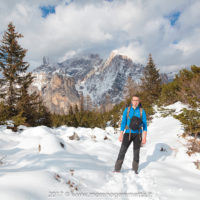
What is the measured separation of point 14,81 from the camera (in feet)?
42.8

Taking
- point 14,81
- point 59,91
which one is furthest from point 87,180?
point 59,91

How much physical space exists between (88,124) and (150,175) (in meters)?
24.7

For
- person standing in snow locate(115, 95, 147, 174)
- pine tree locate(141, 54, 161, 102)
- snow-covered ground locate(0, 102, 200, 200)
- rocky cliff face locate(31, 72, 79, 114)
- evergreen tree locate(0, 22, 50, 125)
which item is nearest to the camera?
snow-covered ground locate(0, 102, 200, 200)

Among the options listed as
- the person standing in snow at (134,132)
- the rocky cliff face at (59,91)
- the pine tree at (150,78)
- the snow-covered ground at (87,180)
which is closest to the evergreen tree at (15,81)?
the snow-covered ground at (87,180)

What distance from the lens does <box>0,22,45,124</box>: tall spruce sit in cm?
1212

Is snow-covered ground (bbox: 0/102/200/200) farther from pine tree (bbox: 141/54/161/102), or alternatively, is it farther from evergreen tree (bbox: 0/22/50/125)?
pine tree (bbox: 141/54/161/102)

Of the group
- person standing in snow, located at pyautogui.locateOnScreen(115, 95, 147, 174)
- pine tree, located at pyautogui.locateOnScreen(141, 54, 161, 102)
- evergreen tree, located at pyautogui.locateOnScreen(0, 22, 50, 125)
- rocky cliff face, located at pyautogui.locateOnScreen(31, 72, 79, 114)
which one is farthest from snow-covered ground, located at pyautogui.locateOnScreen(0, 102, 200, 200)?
rocky cliff face, located at pyautogui.locateOnScreen(31, 72, 79, 114)

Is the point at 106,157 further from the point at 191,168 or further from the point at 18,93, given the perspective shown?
the point at 18,93

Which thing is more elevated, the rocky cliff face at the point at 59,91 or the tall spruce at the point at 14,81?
the rocky cliff face at the point at 59,91

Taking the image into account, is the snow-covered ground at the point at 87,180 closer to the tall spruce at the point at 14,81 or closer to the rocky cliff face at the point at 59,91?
the tall spruce at the point at 14,81

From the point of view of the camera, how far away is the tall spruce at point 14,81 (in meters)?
12.1

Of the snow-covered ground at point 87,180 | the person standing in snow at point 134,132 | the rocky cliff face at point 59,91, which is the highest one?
the rocky cliff face at point 59,91

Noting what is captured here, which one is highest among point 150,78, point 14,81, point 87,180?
point 150,78

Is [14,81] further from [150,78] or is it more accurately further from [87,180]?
[150,78]
